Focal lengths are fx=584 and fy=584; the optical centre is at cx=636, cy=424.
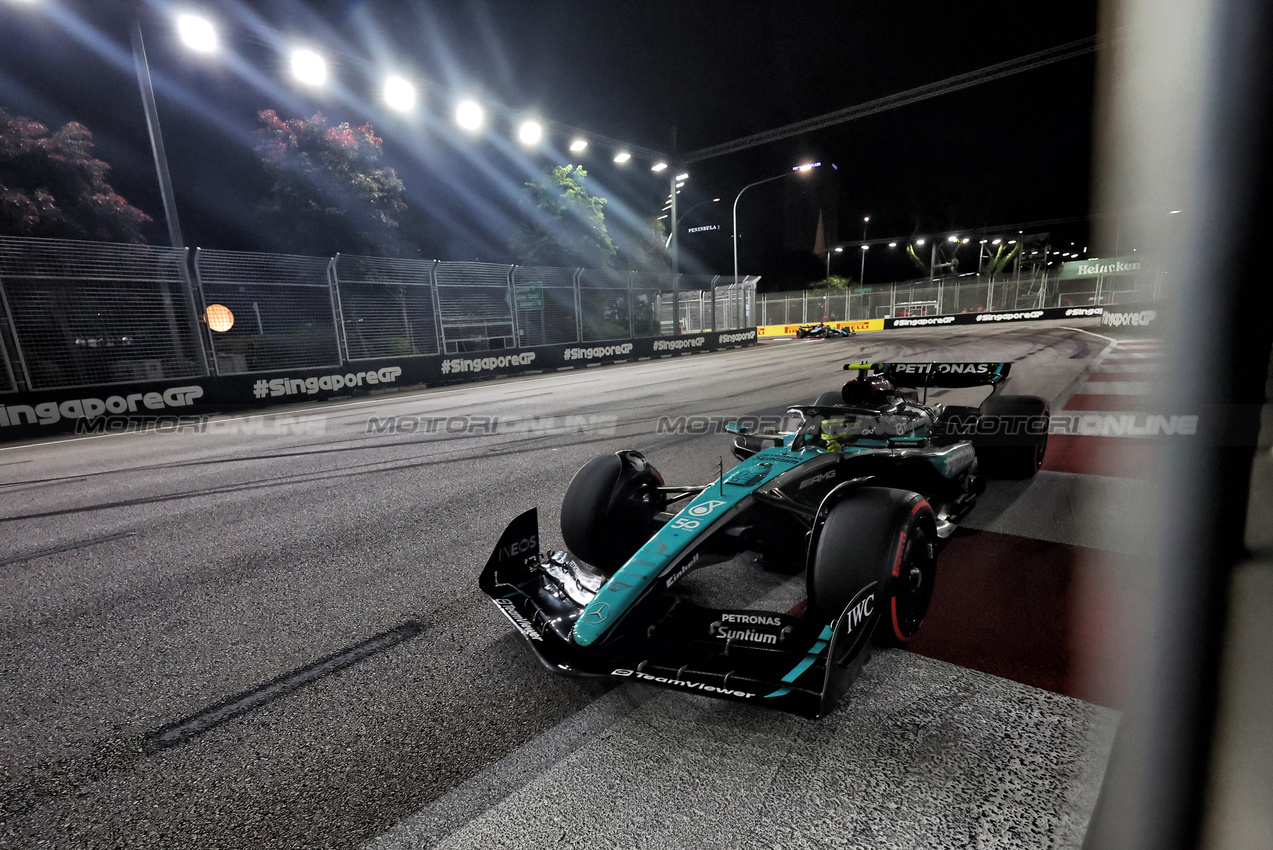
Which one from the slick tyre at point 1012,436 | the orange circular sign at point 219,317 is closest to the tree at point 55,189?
the orange circular sign at point 219,317

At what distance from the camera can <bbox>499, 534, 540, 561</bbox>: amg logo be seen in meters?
2.68

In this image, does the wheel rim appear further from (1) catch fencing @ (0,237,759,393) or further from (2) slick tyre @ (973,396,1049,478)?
(1) catch fencing @ (0,237,759,393)

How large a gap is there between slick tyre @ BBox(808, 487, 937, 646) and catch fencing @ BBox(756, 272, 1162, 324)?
35.4 m

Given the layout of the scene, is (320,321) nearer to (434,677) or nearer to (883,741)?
(434,677)

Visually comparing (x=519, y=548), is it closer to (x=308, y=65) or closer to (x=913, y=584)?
(x=913, y=584)

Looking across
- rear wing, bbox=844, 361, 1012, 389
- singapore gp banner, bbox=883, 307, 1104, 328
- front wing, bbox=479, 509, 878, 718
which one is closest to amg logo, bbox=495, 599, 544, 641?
front wing, bbox=479, 509, 878, 718

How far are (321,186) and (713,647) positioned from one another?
21067 millimetres

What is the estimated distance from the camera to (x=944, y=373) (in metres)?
4.72

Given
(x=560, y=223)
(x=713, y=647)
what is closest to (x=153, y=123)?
(x=713, y=647)

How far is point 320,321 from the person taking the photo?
13.8m

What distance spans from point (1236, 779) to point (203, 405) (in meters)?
13.0

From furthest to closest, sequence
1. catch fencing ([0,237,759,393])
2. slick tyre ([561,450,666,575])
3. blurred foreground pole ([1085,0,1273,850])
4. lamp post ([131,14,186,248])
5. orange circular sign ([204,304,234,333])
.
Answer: orange circular sign ([204,304,234,333]) → lamp post ([131,14,186,248]) → catch fencing ([0,237,759,393]) → slick tyre ([561,450,666,575]) → blurred foreground pole ([1085,0,1273,850])

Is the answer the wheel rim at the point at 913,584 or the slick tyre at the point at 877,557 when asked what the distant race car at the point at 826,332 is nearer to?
the wheel rim at the point at 913,584

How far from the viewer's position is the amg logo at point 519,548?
2676 mm
